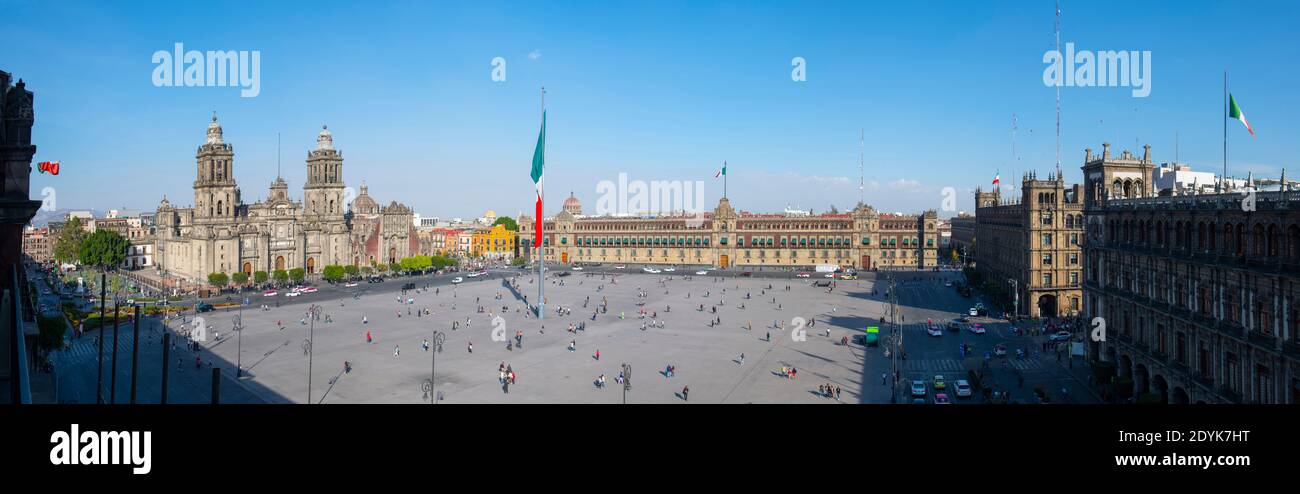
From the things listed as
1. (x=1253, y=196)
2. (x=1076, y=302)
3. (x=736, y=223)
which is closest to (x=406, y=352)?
(x=1253, y=196)

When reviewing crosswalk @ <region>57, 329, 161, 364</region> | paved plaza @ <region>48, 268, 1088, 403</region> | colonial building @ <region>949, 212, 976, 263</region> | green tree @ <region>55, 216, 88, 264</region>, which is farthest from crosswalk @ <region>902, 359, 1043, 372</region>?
green tree @ <region>55, 216, 88, 264</region>

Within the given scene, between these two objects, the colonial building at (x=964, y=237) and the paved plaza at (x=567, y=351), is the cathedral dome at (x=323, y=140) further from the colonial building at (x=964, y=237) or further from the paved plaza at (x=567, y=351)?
the colonial building at (x=964, y=237)

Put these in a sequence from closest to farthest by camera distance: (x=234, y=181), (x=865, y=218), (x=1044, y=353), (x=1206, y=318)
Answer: (x=1206, y=318)
(x=1044, y=353)
(x=234, y=181)
(x=865, y=218)

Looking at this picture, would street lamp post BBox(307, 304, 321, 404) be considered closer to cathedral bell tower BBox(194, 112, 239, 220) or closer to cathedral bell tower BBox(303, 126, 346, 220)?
cathedral bell tower BBox(194, 112, 239, 220)

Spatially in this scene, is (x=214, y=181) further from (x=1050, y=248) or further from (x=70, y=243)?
(x=1050, y=248)

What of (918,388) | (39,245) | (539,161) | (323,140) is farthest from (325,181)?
(918,388)

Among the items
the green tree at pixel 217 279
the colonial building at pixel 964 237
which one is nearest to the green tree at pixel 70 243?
the green tree at pixel 217 279
